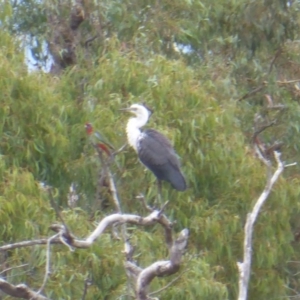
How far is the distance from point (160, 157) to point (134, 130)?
13.1 inches

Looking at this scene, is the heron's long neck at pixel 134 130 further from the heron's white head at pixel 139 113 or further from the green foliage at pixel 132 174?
the green foliage at pixel 132 174

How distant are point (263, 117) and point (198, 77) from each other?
97 cm

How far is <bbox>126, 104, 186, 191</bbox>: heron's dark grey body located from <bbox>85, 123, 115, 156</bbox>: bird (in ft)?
0.49

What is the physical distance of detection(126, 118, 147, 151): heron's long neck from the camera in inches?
244

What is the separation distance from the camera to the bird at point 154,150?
595 cm

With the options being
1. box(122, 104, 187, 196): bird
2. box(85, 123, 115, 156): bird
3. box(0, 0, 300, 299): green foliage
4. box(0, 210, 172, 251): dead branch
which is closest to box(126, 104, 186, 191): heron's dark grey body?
box(122, 104, 187, 196): bird

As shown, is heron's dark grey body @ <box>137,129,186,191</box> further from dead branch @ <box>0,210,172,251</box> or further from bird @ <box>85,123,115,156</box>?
dead branch @ <box>0,210,172,251</box>

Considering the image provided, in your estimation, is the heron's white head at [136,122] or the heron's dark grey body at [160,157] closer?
the heron's dark grey body at [160,157]

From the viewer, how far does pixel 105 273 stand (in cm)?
589

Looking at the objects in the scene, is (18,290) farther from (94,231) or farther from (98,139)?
(98,139)

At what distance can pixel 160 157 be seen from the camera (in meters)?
6.00

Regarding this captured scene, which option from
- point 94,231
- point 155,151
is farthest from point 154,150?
point 94,231

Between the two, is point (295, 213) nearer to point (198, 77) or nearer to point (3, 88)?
point (198, 77)

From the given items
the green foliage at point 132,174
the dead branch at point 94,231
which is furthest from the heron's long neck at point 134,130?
the dead branch at point 94,231
